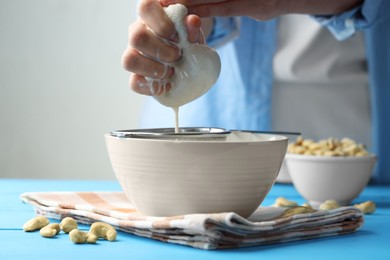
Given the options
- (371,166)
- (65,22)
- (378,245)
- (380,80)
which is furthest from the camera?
(65,22)

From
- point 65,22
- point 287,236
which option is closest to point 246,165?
point 287,236

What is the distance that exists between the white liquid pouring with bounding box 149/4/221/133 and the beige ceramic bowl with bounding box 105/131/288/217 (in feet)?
0.36

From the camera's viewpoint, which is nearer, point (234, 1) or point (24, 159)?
point (234, 1)

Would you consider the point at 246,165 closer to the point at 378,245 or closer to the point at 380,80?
the point at 378,245

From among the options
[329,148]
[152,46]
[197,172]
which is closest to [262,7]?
[329,148]

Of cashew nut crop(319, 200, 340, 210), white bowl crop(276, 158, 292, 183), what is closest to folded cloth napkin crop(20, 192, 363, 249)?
cashew nut crop(319, 200, 340, 210)

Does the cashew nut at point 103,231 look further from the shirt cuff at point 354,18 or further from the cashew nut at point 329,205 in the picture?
the shirt cuff at point 354,18

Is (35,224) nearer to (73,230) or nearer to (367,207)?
(73,230)

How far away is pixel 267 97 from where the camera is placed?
174 centimetres

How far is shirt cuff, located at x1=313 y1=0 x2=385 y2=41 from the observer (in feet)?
4.55

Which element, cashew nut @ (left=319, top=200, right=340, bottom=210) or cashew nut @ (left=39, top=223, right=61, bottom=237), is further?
cashew nut @ (left=319, top=200, right=340, bottom=210)

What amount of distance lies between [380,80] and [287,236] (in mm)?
993

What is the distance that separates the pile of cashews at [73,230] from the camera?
0.73 metres

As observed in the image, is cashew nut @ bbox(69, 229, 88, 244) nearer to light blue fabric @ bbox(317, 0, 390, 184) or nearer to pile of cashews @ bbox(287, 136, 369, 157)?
pile of cashews @ bbox(287, 136, 369, 157)
